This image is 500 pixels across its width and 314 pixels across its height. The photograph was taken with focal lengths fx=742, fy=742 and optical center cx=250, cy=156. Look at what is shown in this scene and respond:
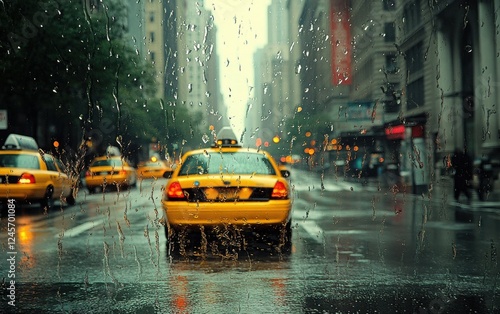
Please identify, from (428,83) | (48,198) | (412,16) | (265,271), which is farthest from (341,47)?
(265,271)

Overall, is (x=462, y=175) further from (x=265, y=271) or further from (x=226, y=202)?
(x=265, y=271)

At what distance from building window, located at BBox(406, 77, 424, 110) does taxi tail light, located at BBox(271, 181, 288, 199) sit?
120ft

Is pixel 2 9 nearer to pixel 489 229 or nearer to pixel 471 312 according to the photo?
pixel 489 229

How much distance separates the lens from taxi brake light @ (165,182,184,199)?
30.4 ft

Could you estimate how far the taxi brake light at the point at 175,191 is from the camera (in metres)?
9.25

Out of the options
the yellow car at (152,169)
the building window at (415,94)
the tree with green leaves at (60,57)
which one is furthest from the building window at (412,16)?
the tree with green leaves at (60,57)

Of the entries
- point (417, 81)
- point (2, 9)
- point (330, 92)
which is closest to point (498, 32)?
point (417, 81)

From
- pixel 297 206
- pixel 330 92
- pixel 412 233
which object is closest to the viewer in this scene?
pixel 412 233

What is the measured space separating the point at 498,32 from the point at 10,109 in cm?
2151

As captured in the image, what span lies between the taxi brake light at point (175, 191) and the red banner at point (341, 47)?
66.0m

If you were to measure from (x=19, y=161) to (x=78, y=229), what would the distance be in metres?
5.25

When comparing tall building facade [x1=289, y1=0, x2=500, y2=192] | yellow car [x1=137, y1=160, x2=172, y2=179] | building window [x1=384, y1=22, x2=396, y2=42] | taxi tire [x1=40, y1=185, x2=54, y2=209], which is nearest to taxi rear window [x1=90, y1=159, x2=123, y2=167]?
taxi tire [x1=40, y1=185, x2=54, y2=209]

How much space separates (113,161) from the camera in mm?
30031

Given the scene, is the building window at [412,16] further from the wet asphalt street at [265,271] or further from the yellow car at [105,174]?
the wet asphalt street at [265,271]
